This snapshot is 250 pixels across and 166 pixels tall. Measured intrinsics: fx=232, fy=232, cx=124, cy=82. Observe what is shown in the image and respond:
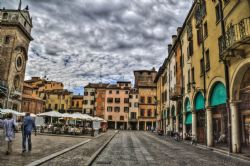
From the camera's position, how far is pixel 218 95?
1716cm

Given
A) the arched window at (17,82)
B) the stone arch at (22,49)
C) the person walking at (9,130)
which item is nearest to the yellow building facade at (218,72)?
the person walking at (9,130)

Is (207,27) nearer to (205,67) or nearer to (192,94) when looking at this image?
(205,67)

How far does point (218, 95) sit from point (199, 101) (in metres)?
4.63

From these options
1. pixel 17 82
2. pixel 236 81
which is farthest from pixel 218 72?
pixel 17 82

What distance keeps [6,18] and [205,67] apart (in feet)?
135

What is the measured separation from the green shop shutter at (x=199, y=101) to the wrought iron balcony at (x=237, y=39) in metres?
7.31

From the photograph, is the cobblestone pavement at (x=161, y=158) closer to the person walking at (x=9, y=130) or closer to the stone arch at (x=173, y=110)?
the person walking at (x=9, y=130)

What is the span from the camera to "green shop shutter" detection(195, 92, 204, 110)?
20.8m

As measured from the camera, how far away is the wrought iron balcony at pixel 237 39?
11.7 metres

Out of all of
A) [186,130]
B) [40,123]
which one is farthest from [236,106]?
[40,123]

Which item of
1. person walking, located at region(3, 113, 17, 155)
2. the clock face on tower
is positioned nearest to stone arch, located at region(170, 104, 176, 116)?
person walking, located at region(3, 113, 17, 155)

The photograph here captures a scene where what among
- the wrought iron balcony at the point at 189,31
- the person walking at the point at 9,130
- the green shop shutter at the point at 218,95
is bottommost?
the person walking at the point at 9,130

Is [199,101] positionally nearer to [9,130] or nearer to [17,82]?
[9,130]

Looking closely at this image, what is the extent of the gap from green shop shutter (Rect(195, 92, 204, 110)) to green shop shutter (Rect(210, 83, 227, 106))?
2.10 meters
